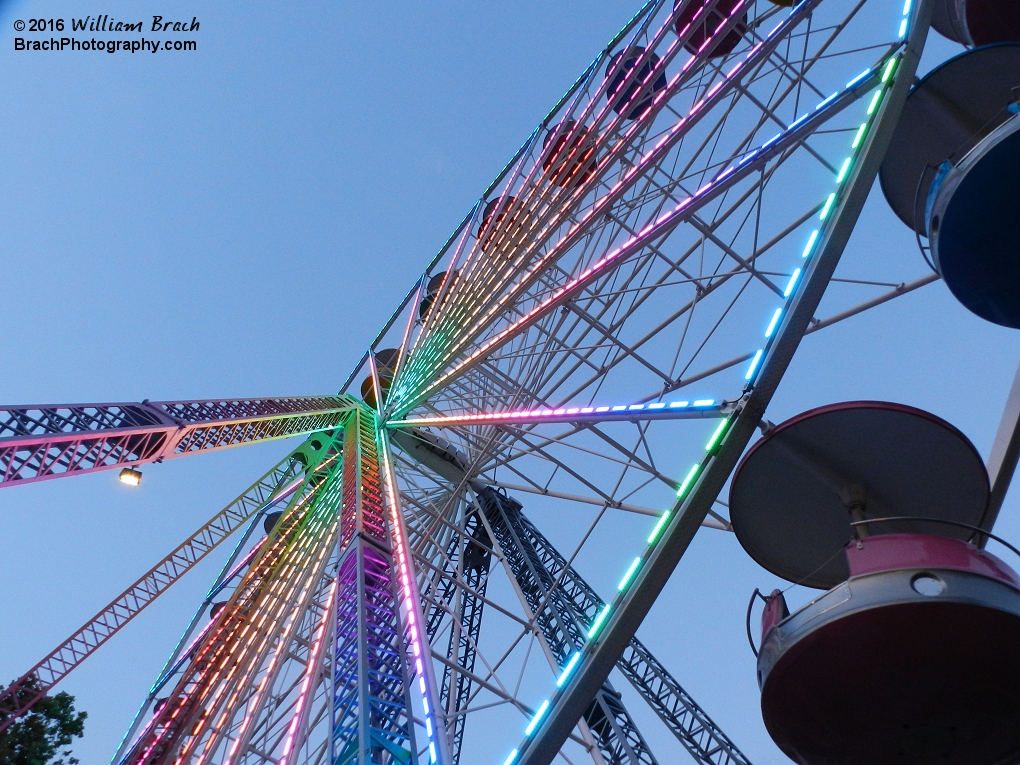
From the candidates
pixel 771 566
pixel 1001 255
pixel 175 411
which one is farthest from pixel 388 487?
pixel 1001 255

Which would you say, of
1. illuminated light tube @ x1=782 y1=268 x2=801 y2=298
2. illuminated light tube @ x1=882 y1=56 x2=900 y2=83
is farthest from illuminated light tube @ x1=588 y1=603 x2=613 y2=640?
illuminated light tube @ x1=882 y1=56 x2=900 y2=83

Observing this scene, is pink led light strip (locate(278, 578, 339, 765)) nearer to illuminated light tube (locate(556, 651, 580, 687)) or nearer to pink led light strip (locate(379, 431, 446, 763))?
pink led light strip (locate(379, 431, 446, 763))

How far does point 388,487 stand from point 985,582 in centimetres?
905

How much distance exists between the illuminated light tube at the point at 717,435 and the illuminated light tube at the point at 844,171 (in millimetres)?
2379

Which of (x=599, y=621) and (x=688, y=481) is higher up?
(x=688, y=481)

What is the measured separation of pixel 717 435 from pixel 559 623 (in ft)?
26.0

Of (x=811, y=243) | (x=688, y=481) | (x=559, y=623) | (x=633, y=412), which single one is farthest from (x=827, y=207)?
(x=559, y=623)

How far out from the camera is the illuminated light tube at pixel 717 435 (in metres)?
6.79

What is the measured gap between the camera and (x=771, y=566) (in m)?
8.28

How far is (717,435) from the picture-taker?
22.4 ft

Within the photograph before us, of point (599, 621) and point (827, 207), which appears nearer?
point (599, 621)

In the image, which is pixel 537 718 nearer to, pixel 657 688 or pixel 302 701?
pixel 302 701

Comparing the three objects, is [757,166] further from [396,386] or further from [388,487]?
[396,386]

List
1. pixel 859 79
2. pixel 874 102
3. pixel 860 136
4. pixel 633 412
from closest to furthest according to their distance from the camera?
pixel 860 136 < pixel 874 102 < pixel 633 412 < pixel 859 79
